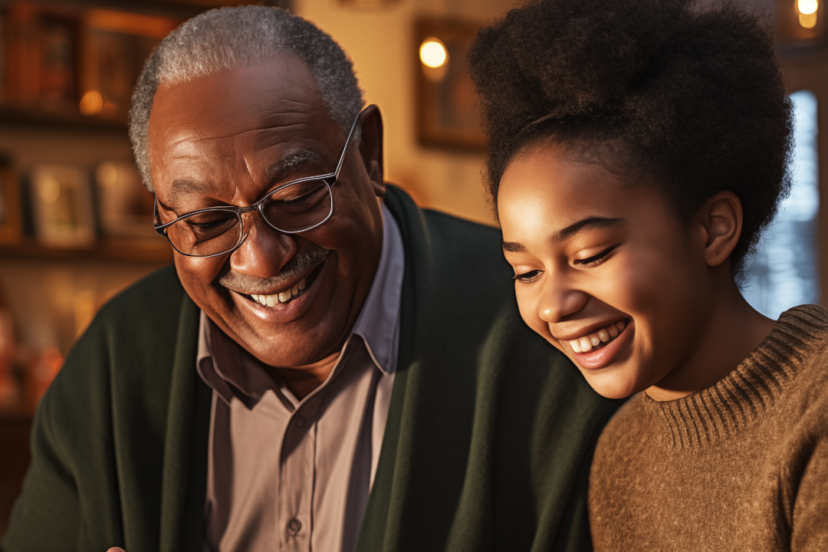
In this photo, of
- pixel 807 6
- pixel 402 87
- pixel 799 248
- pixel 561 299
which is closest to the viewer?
pixel 561 299

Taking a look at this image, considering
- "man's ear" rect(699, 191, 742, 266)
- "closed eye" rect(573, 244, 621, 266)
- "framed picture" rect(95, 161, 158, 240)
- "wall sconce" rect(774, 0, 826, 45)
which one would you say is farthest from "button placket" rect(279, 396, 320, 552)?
"wall sconce" rect(774, 0, 826, 45)

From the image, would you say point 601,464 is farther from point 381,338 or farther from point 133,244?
point 133,244

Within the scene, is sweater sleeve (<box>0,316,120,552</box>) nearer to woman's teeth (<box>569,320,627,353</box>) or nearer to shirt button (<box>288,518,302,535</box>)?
shirt button (<box>288,518,302,535</box>)

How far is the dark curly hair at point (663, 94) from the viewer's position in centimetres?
102

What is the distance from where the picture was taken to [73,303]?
352 cm

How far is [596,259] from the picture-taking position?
39.7 inches

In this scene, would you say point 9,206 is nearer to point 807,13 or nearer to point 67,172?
point 67,172

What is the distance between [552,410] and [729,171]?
1.76 feet

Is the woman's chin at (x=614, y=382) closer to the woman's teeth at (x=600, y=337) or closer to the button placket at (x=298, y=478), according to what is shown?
the woman's teeth at (x=600, y=337)

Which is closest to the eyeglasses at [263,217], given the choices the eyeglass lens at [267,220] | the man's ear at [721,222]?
the eyeglass lens at [267,220]

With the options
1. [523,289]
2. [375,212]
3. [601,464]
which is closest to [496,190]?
[523,289]

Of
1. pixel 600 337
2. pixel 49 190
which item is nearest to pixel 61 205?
pixel 49 190

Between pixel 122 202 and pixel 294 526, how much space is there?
2.46 m

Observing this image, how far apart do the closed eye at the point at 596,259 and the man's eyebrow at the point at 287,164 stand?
1.72ft
